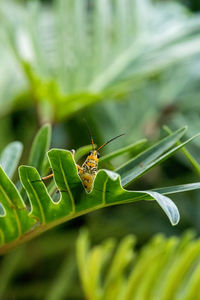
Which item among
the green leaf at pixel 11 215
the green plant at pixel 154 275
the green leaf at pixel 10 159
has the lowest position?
Result: the green plant at pixel 154 275

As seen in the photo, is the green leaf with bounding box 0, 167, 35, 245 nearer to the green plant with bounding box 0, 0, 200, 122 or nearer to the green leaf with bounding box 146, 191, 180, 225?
the green leaf with bounding box 146, 191, 180, 225

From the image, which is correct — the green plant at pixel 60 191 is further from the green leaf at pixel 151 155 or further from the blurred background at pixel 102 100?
the blurred background at pixel 102 100

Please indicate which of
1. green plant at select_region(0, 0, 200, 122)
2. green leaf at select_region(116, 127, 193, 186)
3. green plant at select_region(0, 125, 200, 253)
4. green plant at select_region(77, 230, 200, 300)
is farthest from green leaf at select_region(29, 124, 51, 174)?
green plant at select_region(0, 0, 200, 122)

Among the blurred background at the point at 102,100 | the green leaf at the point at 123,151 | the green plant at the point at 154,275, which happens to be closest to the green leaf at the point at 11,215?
the green leaf at the point at 123,151

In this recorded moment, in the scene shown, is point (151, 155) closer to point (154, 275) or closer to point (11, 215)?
point (11, 215)

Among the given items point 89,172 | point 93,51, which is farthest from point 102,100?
point 89,172

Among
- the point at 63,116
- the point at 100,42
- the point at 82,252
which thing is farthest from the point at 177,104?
the point at 82,252

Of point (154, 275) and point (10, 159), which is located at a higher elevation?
point (10, 159)
